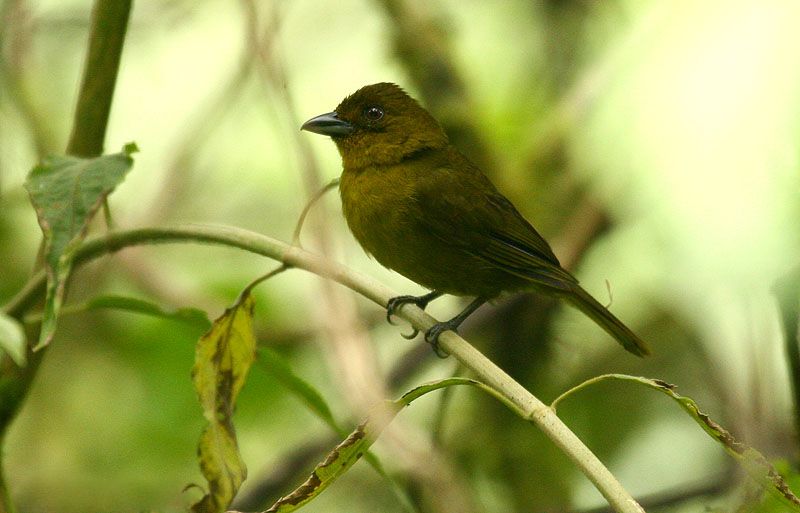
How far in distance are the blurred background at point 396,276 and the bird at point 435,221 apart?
203mm

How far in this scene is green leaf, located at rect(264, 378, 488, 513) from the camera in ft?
4.53

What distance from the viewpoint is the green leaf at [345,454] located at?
4.53 ft

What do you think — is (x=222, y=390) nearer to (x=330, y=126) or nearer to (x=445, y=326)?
(x=445, y=326)

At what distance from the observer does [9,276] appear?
3.98 meters

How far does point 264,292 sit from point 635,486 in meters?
1.63

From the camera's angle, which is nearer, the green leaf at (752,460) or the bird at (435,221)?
the green leaf at (752,460)

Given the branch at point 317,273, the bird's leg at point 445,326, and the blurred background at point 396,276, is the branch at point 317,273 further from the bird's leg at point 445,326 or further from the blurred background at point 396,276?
the blurred background at point 396,276

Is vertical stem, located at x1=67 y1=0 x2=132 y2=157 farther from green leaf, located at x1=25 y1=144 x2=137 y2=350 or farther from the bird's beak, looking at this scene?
the bird's beak

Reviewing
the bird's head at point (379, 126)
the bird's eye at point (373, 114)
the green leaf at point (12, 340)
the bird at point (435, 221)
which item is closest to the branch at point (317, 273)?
the green leaf at point (12, 340)

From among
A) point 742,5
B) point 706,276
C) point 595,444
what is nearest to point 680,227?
point 706,276

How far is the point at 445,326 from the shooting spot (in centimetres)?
209

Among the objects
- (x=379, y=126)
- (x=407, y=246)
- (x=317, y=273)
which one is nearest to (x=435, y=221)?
(x=407, y=246)

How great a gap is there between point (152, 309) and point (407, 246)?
52.5 inches

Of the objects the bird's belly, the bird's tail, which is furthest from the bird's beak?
the bird's tail
